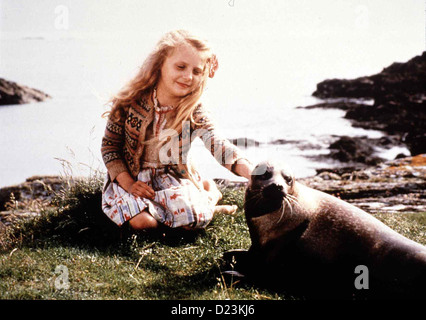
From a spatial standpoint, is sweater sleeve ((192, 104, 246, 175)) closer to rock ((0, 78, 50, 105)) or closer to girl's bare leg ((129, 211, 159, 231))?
girl's bare leg ((129, 211, 159, 231))

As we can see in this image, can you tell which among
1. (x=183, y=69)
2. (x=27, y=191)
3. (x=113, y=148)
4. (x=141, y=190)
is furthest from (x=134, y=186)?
(x=27, y=191)

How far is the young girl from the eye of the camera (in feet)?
13.6

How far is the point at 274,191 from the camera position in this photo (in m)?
3.04

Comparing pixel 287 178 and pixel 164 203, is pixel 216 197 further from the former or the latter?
pixel 287 178

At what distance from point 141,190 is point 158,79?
1.06m

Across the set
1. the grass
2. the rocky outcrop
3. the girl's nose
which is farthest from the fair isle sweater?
the rocky outcrop

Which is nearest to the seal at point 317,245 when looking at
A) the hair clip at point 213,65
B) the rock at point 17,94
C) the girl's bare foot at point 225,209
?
the hair clip at point 213,65

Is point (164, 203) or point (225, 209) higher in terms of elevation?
point (164, 203)

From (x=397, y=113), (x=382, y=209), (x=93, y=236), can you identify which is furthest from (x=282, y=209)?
(x=397, y=113)

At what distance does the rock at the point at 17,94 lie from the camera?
7160 mm

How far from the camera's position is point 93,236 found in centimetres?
438
